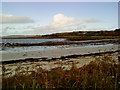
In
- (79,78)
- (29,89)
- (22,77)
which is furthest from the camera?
(22,77)

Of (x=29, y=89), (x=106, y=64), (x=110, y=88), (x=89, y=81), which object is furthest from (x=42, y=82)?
(x=106, y=64)

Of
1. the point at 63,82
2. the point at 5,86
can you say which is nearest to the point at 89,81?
the point at 63,82

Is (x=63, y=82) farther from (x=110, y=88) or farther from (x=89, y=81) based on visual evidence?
(x=110, y=88)

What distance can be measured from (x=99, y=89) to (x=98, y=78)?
0.84 m

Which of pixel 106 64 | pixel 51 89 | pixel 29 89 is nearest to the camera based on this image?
pixel 51 89

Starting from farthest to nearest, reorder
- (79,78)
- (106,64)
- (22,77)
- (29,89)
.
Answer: (106,64) → (22,77) → (79,78) → (29,89)

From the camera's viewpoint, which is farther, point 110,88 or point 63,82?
point 63,82

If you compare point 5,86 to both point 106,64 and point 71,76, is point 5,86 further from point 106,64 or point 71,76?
point 106,64

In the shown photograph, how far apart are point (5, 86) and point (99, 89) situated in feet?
9.33

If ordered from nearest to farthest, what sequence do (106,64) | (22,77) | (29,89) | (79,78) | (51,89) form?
1. (51,89)
2. (29,89)
3. (79,78)
4. (22,77)
5. (106,64)

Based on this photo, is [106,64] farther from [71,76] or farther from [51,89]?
[51,89]

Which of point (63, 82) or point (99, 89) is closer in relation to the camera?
point (99, 89)

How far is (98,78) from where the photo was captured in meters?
6.04

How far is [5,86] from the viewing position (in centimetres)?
586
